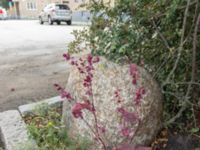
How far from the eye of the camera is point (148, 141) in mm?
3168

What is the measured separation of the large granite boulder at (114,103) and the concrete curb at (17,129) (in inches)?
16.4

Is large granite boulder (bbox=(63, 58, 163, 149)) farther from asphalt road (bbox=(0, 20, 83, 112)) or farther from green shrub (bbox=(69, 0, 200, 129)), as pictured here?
asphalt road (bbox=(0, 20, 83, 112))

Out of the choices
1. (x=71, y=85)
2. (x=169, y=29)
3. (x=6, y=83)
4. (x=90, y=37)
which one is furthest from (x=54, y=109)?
(x=6, y=83)

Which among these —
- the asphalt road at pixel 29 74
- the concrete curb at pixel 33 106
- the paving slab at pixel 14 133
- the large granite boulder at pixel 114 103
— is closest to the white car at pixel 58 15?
the asphalt road at pixel 29 74

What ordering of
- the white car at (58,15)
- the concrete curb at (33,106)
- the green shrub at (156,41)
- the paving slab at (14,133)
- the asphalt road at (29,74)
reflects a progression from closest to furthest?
the paving slab at (14,133)
the green shrub at (156,41)
the concrete curb at (33,106)
the asphalt road at (29,74)
the white car at (58,15)

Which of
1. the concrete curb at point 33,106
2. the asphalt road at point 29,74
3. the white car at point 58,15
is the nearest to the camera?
the concrete curb at point 33,106

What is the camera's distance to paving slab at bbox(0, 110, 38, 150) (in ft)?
9.72

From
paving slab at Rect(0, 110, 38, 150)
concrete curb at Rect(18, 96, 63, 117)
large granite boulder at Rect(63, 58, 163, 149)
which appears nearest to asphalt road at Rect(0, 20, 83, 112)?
concrete curb at Rect(18, 96, 63, 117)

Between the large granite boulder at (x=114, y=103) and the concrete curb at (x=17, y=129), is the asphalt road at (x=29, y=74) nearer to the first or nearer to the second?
the concrete curb at (x=17, y=129)

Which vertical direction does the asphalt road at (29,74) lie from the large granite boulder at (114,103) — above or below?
below

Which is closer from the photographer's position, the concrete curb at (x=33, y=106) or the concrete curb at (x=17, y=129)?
the concrete curb at (x=17, y=129)

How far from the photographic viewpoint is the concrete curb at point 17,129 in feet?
9.81

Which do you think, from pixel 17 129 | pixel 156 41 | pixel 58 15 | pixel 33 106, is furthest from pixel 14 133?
pixel 58 15

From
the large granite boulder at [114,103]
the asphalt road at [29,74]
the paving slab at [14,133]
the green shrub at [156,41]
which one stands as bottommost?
the asphalt road at [29,74]
